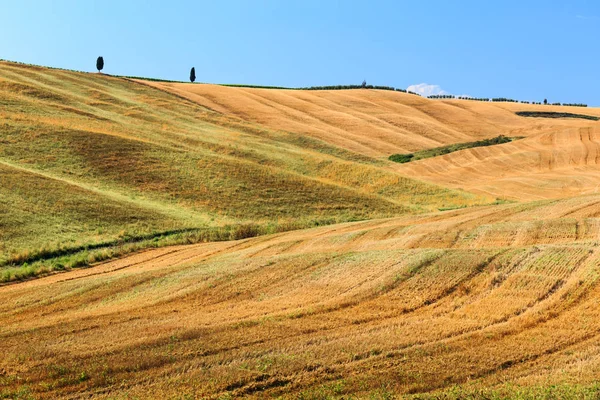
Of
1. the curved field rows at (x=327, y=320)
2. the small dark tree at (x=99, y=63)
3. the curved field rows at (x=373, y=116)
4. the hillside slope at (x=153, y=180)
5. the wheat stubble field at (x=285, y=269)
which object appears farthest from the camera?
the small dark tree at (x=99, y=63)

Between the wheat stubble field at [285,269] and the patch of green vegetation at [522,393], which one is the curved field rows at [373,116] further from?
the patch of green vegetation at [522,393]

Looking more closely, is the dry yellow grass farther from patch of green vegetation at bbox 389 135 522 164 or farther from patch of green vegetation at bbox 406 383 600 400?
patch of green vegetation at bbox 406 383 600 400

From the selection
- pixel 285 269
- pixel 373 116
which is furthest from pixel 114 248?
pixel 373 116

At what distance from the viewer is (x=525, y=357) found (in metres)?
13.7

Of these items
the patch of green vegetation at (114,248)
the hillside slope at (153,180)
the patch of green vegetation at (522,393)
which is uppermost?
the hillside slope at (153,180)

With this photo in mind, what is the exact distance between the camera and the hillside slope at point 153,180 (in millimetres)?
36281

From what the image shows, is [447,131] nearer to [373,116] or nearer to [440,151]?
[373,116]

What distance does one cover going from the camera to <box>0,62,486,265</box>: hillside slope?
119ft

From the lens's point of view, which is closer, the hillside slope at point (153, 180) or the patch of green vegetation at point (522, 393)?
the patch of green vegetation at point (522, 393)

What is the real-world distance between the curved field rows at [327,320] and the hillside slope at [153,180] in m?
9.34

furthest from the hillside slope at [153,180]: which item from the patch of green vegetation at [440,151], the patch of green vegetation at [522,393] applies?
the patch of green vegetation at [522,393]

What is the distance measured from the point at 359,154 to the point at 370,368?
178 feet

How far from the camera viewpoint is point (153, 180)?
4631 cm

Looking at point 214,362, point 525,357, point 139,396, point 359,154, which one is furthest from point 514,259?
point 359,154
